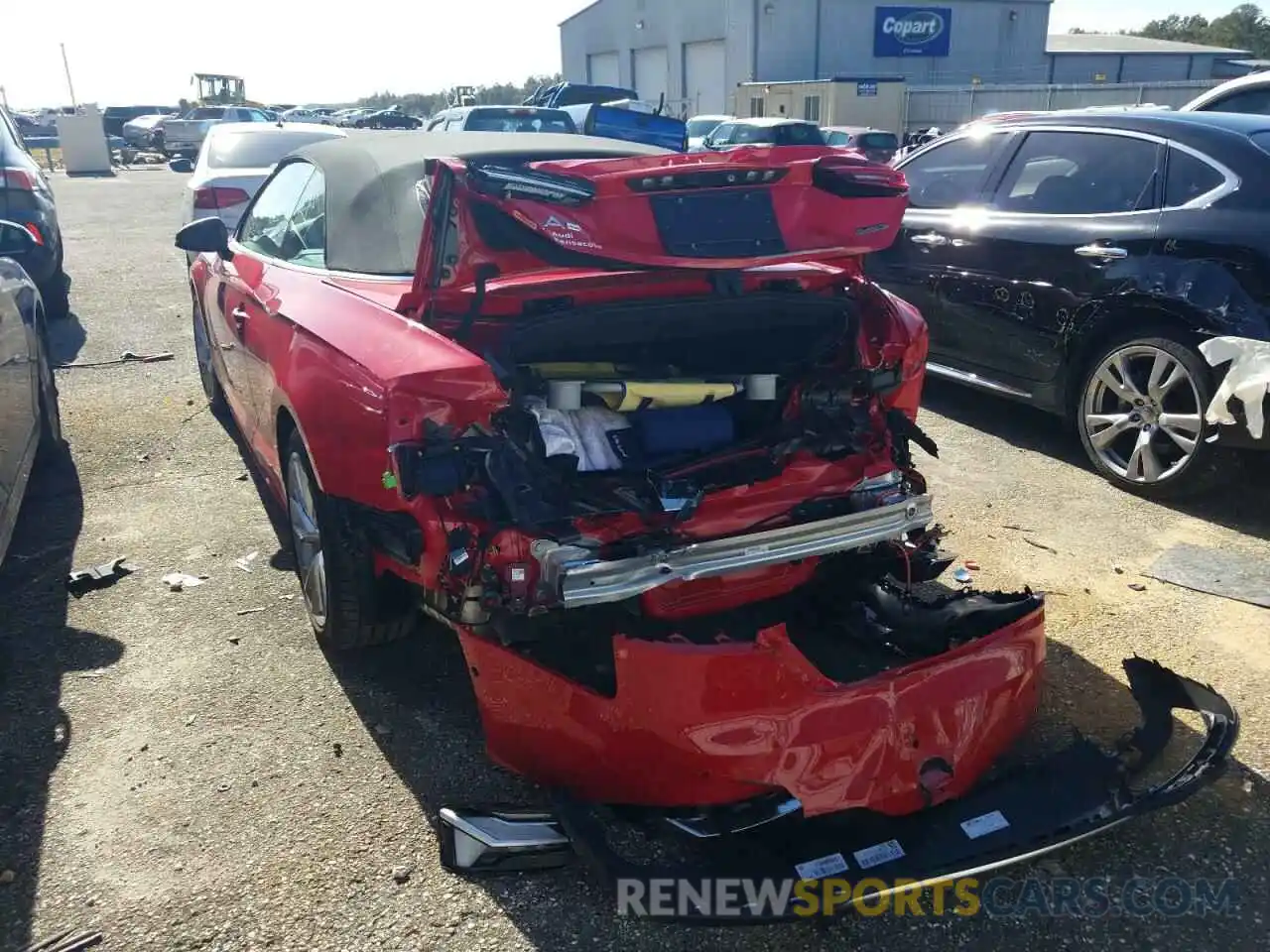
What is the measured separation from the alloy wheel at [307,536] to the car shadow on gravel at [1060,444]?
3.80 metres

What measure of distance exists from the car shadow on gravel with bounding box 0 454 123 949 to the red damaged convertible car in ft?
2.87

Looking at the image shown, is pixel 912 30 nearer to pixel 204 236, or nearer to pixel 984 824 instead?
pixel 204 236

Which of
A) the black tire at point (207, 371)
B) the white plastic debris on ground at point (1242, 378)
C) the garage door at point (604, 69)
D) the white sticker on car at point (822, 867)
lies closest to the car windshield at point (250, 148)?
the black tire at point (207, 371)

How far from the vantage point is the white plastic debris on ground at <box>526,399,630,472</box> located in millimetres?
2682

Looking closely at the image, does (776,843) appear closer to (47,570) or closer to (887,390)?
(887,390)

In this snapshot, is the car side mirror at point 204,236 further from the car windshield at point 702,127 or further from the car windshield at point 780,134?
the car windshield at point 702,127

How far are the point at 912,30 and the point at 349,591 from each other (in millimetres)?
40679

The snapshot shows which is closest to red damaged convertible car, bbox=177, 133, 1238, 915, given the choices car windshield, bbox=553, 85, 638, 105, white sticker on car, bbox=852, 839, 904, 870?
white sticker on car, bbox=852, 839, 904, 870

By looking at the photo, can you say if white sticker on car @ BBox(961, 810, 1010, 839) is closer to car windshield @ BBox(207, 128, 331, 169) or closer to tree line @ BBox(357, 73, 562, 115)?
car windshield @ BBox(207, 128, 331, 169)

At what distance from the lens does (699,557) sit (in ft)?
8.34

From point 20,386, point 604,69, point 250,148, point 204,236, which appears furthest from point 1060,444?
point 604,69

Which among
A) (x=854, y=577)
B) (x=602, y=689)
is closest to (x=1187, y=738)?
(x=854, y=577)

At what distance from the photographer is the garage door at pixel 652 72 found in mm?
41188

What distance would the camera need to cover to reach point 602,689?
2432mm
